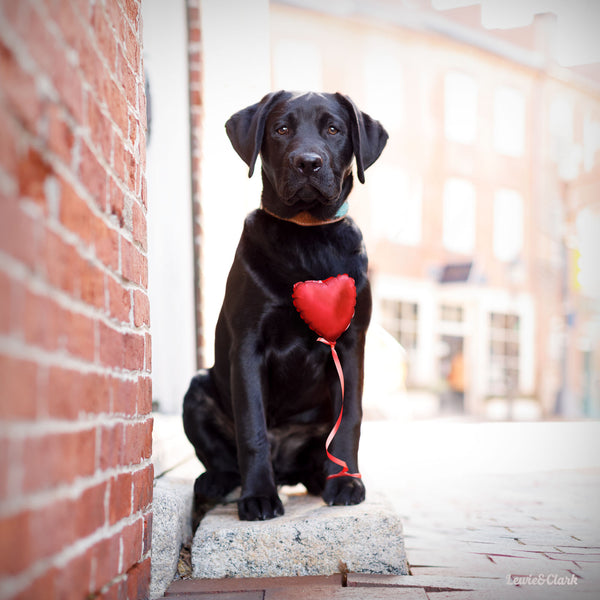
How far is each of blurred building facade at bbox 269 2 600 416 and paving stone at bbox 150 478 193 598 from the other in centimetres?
1072

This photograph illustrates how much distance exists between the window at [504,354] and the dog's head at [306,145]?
12972 mm

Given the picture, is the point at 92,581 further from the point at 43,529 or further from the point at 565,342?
the point at 565,342

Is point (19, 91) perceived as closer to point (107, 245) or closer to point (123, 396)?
point (107, 245)

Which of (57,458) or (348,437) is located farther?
(348,437)

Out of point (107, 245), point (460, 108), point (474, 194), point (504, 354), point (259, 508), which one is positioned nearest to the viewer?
point (107, 245)

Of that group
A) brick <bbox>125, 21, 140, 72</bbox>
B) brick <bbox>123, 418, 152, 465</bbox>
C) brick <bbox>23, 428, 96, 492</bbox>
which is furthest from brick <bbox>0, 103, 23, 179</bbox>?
brick <bbox>125, 21, 140, 72</bbox>

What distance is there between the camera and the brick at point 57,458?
89 cm

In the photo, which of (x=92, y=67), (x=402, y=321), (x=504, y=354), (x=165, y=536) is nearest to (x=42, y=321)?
(x=92, y=67)

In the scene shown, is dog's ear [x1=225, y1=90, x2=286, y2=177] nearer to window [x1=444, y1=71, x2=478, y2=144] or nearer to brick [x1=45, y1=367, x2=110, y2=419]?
brick [x1=45, y1=367, x2=110, y2=419]

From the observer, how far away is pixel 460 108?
1451 centimetres

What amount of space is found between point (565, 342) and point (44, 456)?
14.6 metres

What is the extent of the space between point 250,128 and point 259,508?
1.31 meters

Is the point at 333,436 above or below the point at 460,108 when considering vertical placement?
below

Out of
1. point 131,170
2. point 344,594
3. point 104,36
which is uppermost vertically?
point 104,36
